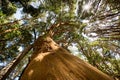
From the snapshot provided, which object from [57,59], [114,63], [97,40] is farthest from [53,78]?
[97,40]

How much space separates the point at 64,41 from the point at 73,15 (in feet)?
6.22

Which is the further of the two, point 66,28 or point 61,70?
point 66,28

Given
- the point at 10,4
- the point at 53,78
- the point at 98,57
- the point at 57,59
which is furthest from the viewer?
the point at 98,57

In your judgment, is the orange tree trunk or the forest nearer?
the orange tree trunk

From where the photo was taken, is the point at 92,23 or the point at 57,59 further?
the point at 92,23

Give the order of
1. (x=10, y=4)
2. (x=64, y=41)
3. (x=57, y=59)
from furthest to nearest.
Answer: (x=64, y=41) → (x=10, y=4) → (x=57, y=59)

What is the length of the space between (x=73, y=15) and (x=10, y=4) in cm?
402

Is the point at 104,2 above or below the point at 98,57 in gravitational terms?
above

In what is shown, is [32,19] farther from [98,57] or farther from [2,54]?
[98,57]

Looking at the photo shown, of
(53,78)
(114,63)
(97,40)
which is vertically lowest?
(114,63)

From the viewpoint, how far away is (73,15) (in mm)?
11453

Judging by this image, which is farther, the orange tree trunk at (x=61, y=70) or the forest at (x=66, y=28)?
the forest at (x=66, y=28)

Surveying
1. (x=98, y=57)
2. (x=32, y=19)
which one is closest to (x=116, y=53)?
(x=98, y=57)

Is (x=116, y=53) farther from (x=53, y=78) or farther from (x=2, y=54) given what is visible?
(x=53, y=78)
